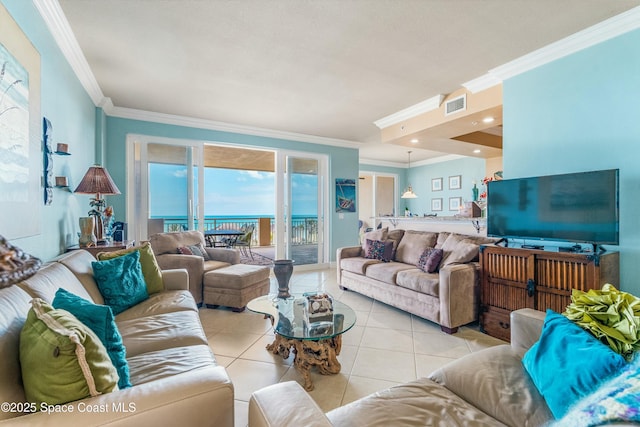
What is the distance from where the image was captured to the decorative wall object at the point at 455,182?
7.81 meters

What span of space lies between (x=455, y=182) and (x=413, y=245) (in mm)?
4728

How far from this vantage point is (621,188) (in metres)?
2.35

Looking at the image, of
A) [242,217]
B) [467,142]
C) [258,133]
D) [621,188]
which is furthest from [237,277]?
[242,217]

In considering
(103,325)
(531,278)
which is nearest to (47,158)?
(103,325)

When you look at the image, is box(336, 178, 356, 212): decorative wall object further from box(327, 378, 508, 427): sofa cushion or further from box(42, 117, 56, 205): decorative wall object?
box(327, 378, 508, 427): sofa cushion

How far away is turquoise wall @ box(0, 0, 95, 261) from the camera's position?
1.96 metres

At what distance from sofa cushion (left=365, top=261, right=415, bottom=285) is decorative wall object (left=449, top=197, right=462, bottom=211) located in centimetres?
477

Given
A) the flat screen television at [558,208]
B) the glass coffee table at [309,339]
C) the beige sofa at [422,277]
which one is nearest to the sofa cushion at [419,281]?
the beige sofa at [422,277]

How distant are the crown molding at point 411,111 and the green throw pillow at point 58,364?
163 inches

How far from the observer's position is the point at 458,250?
10.8 ft

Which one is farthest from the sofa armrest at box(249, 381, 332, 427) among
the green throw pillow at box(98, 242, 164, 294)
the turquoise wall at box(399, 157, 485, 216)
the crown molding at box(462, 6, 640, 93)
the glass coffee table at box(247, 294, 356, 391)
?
the turquoise wall at box(399, 157, 485, 216)

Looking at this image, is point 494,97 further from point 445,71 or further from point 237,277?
point 237,277

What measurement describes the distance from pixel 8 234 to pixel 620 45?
4455mm

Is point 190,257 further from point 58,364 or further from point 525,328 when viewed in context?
point 525,328
